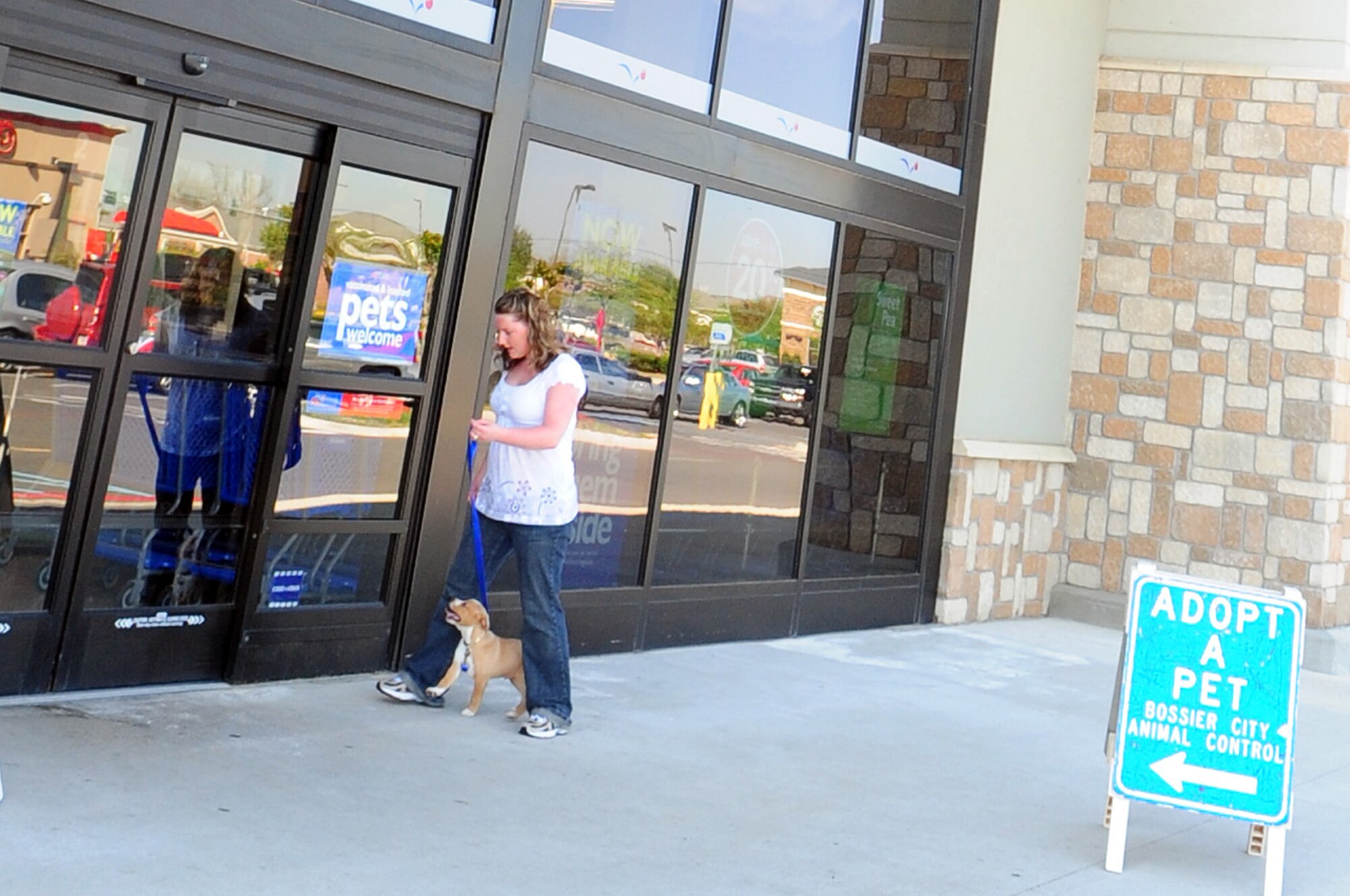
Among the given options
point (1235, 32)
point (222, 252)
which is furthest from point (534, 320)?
point (1235, 32)

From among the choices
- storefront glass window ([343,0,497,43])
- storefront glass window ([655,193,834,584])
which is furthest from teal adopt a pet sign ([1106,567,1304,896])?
storefront glass window ([343,0,497,43])

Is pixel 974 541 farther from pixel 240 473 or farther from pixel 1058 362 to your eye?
pixel 240 473

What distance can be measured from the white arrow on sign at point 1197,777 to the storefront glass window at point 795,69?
426 cm

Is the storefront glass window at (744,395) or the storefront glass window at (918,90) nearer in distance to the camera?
the storefront glass window at (744,395)

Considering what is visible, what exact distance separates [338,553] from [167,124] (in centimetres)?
191

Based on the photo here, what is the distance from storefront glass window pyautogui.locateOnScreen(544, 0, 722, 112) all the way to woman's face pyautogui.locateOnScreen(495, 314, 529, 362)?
168 cm

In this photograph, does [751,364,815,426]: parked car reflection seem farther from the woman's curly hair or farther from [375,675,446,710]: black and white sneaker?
[375,675,446,710]: black and white sneaker

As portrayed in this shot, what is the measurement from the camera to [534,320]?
5.80 m

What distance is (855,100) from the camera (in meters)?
8.99

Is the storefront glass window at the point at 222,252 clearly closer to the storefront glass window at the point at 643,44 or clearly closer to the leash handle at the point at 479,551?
the leash handle at the point at 479,551

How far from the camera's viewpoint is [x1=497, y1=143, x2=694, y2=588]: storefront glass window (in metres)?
7.18

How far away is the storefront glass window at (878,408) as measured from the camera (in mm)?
9219

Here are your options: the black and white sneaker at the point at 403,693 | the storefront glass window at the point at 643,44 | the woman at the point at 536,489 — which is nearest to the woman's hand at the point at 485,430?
the woman at the point at 536,489

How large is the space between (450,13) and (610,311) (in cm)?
176
